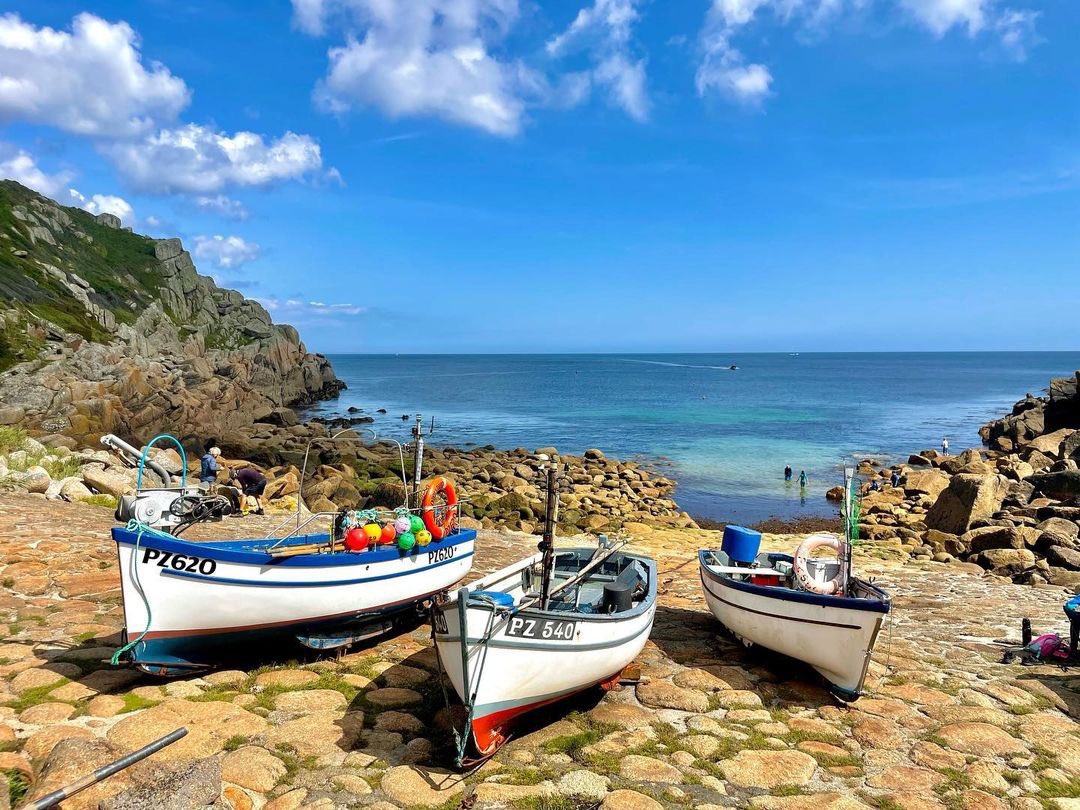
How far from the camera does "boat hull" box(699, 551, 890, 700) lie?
8430mm

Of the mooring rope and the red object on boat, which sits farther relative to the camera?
the red object on boat

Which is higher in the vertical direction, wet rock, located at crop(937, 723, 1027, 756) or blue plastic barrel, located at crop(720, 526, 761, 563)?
blue plastic barrel, located at crop(720, 526, 761, 563)

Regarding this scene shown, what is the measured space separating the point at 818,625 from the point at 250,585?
7.44 metres

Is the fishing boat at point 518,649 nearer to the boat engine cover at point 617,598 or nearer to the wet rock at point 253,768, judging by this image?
the boat engine cover at point 617,598

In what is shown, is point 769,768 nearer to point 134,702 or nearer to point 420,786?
point 420,786

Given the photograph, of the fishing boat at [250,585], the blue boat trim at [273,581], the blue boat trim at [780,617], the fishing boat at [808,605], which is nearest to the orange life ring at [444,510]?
the fishing boat at [250,585]

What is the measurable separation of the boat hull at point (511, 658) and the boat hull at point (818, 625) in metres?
2.48

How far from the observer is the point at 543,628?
7398 millimetres

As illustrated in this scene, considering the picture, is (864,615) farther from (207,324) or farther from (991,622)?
(207,324)

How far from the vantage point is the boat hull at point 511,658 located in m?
6.97

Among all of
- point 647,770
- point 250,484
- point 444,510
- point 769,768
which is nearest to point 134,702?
point 444,510

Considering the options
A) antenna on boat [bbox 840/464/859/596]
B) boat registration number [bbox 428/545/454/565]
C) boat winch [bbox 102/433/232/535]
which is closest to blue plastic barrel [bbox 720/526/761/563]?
antenna on boat [bbox 840/464/859/596]

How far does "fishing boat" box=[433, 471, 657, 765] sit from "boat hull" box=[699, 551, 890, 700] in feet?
5.91

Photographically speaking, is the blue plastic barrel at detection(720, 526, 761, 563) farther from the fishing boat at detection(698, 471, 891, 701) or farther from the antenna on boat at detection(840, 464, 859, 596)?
the antenna on boat at detection(840, 464, 859, 596)
